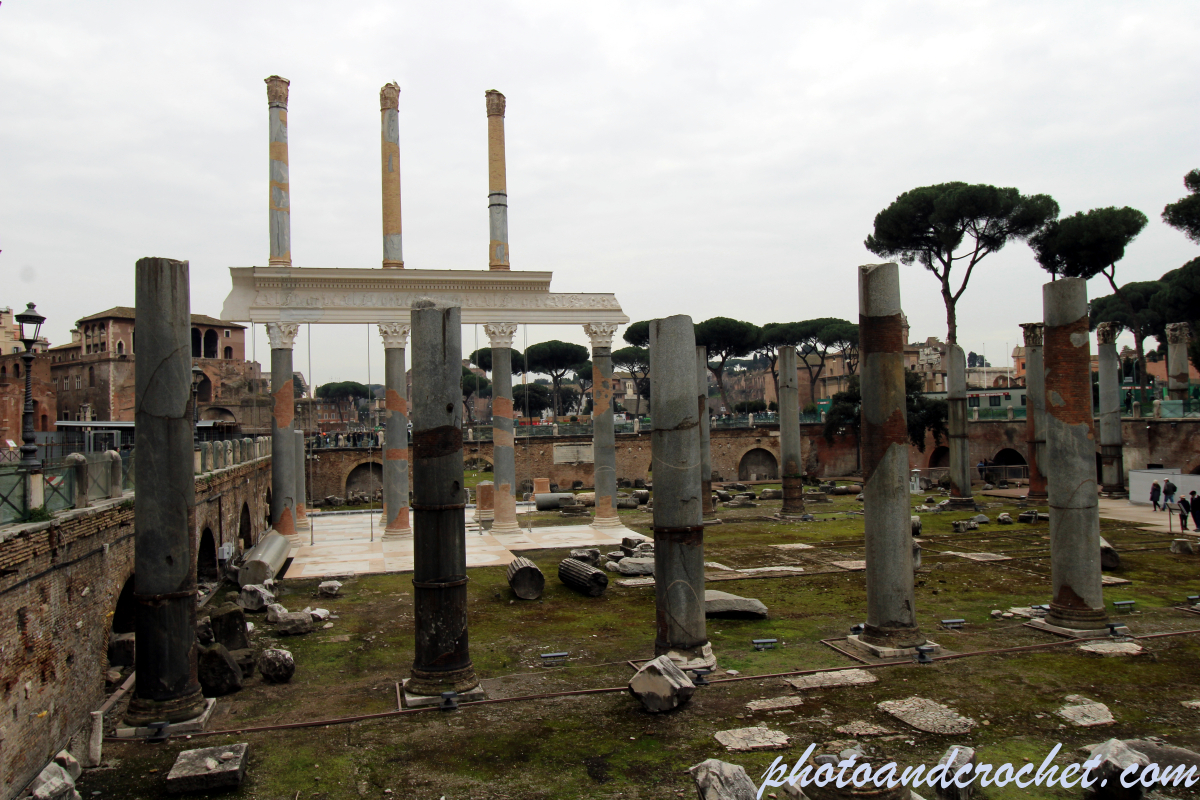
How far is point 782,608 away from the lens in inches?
508

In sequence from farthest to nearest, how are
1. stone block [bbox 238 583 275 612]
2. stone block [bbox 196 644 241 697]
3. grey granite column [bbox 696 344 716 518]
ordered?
grey granite column [bbox 696 344 716 518] → stone block [bbox 238 583 275 612] → stone block [bbox 196 644 241 697]

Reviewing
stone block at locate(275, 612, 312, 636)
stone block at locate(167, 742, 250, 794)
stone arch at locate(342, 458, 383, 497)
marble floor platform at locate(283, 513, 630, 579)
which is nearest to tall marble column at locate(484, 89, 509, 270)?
marble floor platform at locate(283, 513, 630, 579)

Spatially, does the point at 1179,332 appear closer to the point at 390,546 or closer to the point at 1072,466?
the point at 1072,466

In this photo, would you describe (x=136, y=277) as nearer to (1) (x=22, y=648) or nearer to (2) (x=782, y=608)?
(1) (x=22, y=648)

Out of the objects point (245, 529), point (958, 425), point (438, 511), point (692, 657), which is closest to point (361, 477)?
point (245, 529)

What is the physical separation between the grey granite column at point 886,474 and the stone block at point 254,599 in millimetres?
9477

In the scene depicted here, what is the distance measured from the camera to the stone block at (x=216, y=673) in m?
9.16

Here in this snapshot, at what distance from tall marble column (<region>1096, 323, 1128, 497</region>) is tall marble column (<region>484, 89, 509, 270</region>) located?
1969cm

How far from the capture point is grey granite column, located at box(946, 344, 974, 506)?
83.6 feet

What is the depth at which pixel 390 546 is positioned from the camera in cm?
2012

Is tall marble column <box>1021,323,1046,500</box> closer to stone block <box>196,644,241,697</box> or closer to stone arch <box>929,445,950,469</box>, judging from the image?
stone arch <box>929,445,950,469</box>

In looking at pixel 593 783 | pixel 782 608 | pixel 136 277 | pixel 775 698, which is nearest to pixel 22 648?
pixel 136 277

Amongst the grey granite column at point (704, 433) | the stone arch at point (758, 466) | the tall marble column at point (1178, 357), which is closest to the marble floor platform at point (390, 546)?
the grey granite column at point (704, 433)

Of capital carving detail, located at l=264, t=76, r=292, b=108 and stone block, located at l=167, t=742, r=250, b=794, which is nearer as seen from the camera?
stone block, located at l=167, t=742, r=250, b=794
